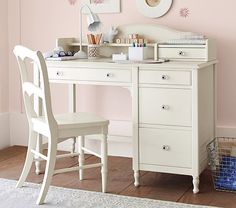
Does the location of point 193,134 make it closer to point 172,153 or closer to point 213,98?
point 172,153

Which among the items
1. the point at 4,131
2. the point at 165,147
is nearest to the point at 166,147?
the point at 165,147

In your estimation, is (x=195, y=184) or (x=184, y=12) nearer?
(x=195, y=184)

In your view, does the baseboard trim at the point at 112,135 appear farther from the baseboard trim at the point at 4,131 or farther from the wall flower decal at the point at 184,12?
the wall flower decal at the point at 184,12

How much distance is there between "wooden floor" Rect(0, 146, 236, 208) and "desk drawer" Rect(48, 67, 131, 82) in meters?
0.64

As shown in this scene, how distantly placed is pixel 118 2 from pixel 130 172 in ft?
4.04

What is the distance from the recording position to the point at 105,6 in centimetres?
402

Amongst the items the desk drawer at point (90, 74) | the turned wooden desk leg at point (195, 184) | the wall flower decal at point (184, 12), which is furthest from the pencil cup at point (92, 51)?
the turned wooden desk leg at point (195, 184)

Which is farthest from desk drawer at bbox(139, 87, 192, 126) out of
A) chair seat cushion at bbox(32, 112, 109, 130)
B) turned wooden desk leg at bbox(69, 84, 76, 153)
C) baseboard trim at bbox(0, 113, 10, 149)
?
baseboard trim at bbox(0, 113, 10, 149)

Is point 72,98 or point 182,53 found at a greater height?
point 182,53

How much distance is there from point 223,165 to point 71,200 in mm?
947

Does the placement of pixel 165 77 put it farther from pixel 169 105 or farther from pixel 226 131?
pixel 226 131

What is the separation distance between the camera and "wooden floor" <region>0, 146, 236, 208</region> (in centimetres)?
315

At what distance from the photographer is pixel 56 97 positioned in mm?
4305

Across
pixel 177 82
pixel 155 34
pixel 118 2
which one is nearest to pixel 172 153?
pixel 177 82
